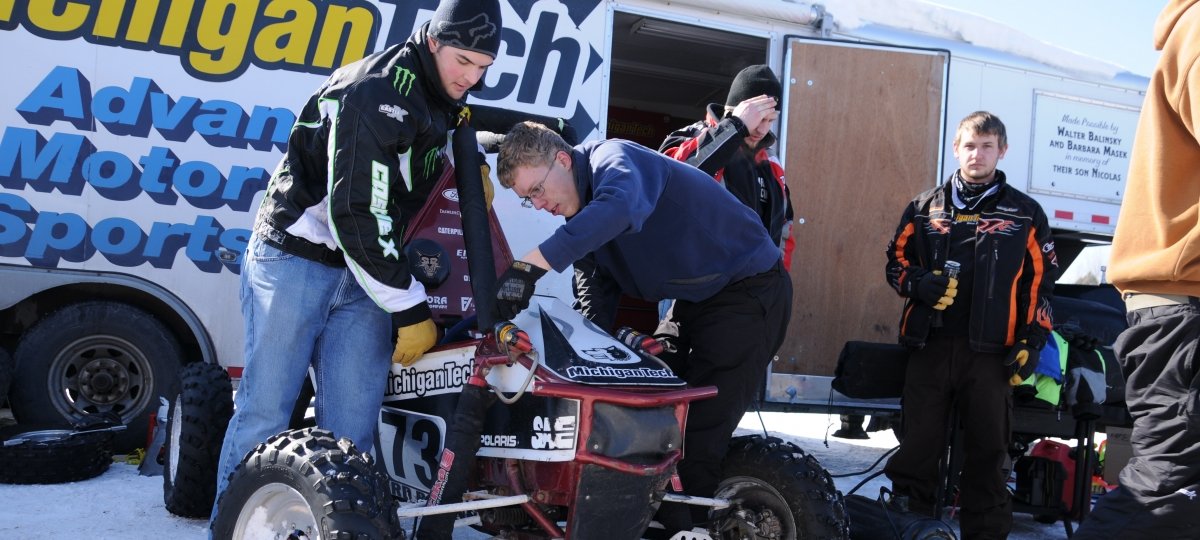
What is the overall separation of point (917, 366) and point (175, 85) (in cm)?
414

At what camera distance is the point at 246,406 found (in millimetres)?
3076

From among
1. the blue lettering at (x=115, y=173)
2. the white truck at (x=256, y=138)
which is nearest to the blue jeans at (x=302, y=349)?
the white truck at (x=256, y=138)

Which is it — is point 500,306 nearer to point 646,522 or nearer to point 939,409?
point 646,522

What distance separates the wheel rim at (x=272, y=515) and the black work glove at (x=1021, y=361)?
3132mm

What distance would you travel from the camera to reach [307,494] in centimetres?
249

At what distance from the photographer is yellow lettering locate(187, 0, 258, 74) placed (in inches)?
208

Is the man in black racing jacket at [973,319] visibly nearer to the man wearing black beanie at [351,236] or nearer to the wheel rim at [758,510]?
the wheel rim at [758,510]

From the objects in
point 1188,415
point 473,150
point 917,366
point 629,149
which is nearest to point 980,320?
point 917,366

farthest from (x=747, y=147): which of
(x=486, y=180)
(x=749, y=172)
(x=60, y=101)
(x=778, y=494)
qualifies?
(x=60, y=101)

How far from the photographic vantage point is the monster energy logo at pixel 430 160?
3184mm

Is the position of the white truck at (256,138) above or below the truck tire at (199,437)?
above

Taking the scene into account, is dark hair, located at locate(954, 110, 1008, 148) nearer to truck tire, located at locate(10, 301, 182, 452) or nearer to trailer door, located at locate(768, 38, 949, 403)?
trailer door, located at locate(768, 38, 949, 403)

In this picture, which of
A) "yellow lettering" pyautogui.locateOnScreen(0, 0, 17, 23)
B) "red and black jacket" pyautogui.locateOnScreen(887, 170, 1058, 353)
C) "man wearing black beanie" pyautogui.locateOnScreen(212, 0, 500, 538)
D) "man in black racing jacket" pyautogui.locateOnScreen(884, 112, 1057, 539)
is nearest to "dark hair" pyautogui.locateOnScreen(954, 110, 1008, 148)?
"man in black racing jacket" pyautogui.locateOnScreen(884, 112, 1057, 539)

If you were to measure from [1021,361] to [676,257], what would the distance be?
6.54 feet
